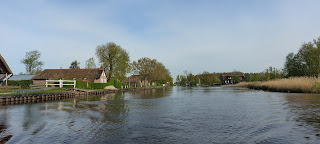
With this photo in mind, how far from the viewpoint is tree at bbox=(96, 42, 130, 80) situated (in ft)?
197

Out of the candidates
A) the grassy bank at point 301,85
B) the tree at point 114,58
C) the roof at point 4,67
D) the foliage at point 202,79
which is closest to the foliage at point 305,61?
the grassy bank at point 301,85

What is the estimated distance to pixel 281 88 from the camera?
121 feet

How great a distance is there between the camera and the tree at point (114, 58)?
59.9 meters

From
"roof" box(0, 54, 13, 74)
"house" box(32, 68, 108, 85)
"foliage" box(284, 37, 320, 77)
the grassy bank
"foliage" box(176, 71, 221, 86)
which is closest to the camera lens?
"roof" box(0, 54, 13, 74)

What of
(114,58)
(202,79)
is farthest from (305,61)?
(202,79)

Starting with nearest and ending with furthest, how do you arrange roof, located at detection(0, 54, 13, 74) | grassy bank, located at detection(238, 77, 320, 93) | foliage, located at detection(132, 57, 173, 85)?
roof, located at detection(0, 54, 13, 74)
grassy bank, located at detection(238, 77, 320, 93)
foliage, located at detection(132, 57, 173, 85)

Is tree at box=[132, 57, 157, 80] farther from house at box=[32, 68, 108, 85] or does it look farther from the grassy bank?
the grassy bank

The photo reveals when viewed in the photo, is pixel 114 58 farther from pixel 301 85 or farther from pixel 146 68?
pixel 301 85

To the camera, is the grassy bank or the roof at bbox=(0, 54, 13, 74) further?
the grassy bank

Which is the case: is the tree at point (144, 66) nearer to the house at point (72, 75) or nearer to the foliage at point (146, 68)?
the foliage at point (146, 68)

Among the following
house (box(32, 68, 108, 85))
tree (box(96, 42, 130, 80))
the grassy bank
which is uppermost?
tree (box(96, 42, 130, 80))

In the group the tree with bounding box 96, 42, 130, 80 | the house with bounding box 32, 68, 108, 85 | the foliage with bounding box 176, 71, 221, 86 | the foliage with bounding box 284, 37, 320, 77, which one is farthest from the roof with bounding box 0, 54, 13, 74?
the foliage with bounding box 176, 71, 221, 86

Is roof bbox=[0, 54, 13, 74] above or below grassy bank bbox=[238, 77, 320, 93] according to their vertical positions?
above

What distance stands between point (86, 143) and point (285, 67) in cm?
6227
